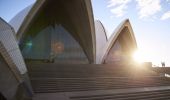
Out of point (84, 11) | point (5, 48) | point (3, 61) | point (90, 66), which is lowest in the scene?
point (90, 66)

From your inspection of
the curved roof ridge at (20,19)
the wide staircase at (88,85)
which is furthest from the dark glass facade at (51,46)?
the wide staircase at (88,85)

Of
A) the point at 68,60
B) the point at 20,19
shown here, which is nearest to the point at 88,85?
the point at 68,60

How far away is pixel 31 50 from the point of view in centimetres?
1739

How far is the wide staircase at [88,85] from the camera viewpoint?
7.49 meters

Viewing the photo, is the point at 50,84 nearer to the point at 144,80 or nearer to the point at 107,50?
the point at 144,80

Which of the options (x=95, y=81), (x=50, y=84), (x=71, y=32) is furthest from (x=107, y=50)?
(x=50, y=84)

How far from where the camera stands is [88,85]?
8.98 meters

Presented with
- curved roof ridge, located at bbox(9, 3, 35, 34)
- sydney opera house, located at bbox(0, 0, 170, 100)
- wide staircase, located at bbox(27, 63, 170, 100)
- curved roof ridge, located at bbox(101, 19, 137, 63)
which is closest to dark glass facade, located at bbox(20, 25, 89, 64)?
sydney opera house, located at bbox(0, 0, 170, 100)

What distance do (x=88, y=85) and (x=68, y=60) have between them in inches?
387

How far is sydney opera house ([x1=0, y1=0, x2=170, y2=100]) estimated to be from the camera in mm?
6605

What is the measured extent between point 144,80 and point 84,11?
812cm

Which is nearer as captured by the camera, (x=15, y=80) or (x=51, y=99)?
(x=15, y=80)

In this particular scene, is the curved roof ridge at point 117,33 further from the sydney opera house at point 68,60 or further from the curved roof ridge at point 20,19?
the curved roof ridge at point 20,19

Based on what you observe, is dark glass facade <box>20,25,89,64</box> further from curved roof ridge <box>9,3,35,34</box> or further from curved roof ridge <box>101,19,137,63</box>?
curved roof ridge <box>101,19,137,63</box>
